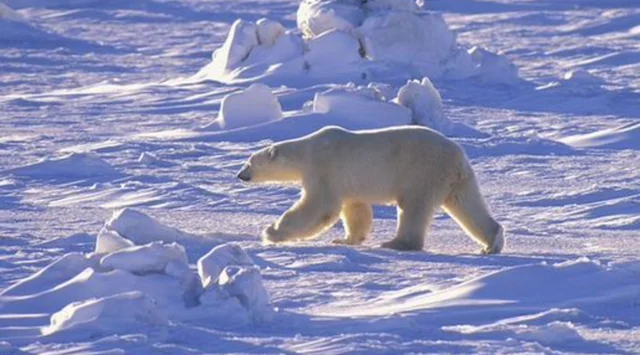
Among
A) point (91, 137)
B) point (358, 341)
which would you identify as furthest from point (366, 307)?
point (91, 137)

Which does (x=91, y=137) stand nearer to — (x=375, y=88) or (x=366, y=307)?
(x=375, y=88)

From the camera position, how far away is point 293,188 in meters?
10.1

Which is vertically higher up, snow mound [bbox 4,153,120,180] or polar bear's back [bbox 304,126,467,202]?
polar bear's back [bbox 304,126,467,202]

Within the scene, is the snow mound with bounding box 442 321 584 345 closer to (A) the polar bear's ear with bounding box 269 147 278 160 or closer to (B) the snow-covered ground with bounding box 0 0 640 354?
(B) the snow-covered ground with bounding box 0 0 640 354

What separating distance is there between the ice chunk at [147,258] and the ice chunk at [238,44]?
10.9m

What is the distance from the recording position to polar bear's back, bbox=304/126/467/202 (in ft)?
24.4

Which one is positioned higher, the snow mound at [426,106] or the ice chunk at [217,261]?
the ice chunk at [217,261]

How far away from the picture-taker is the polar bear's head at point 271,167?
306 inches

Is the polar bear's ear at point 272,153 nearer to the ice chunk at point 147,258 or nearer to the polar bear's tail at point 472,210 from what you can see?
Answer: the polar bear's tail at point 472,210

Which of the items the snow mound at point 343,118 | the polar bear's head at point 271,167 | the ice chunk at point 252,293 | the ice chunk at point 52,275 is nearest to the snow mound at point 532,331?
the ice chunk at point 252,293

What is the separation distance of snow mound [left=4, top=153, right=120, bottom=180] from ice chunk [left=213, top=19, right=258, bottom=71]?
5790 millimetres

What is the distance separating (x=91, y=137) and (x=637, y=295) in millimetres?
8157

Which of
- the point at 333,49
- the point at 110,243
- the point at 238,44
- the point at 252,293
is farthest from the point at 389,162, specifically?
the point at 238,44

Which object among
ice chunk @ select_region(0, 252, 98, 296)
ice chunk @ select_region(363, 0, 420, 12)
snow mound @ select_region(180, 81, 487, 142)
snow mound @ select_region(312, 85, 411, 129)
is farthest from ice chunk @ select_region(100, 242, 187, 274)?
ice chunk @ select_region(363, 0, 420, 12)
